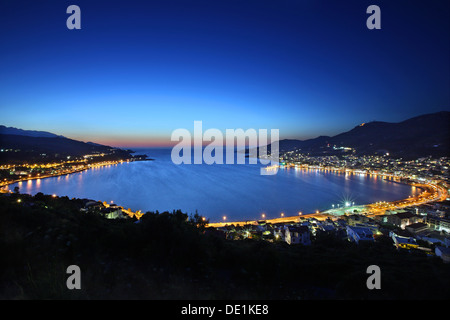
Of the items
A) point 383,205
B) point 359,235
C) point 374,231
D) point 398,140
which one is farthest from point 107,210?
point 398,140

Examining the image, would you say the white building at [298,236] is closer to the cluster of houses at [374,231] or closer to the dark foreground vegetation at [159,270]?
the cluster of houses at [374,231]

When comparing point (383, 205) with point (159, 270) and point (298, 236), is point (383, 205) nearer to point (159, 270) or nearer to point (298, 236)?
point (298, 236)

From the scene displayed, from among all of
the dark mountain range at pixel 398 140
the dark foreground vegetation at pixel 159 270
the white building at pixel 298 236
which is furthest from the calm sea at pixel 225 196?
the dark mountain range at pixel 398 140

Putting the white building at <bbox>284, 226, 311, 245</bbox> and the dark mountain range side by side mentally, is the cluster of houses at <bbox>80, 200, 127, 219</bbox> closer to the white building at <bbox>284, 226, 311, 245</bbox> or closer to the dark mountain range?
the white building at <bbox>284, 226, 311, 245</bbox>

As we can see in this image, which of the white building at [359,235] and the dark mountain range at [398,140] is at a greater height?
the dark mountain range at [398,140]

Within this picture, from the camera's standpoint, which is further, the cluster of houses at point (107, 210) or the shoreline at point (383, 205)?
the shoreline at point (383, 205)

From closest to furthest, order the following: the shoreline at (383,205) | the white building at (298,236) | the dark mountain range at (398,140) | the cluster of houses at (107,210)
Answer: the white building at (298,236) < the cluster of houses at (107,210) < the shoreline at (383,205) < the dark mountain range at (398,140)

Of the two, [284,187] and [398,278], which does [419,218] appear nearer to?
[284,187]
